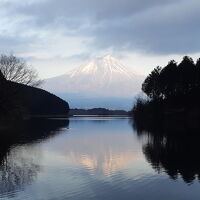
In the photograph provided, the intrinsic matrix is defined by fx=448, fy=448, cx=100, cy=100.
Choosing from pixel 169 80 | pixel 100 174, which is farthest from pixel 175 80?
pixel 100 174

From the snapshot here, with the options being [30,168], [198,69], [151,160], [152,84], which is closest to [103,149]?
[151,160]

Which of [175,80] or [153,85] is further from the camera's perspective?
[153,85]

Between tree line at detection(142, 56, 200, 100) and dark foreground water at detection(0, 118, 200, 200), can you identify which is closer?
dark foreground water at detection(0, 118, 200, 200)

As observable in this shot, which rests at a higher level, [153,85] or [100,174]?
[153,85]

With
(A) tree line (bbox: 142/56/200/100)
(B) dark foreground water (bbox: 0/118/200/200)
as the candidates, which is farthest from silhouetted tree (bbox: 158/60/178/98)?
(B) dark foreground water (bbox: 0/118/200/200)

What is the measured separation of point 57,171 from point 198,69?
96.7 m

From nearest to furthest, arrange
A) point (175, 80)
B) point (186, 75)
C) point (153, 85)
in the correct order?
point (186, 75), point (175, 80), point (153, 85)

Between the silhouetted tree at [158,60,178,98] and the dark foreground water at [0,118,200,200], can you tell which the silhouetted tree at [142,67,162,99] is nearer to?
the silhouetted tree at [158,60,178,98]

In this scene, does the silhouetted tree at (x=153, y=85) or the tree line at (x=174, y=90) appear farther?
the silhouetted tree at (x=153, y=85)

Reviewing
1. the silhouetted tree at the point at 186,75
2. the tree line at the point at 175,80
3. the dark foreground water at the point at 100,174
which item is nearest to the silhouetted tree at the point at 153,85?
the tree line at the point at 175,80

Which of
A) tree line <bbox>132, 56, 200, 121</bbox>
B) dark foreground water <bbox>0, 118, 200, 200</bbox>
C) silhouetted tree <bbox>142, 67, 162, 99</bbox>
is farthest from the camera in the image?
silhouetted tree <bbox>142, 67, 162, 99</bbox>

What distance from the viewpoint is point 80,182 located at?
78.3 ft

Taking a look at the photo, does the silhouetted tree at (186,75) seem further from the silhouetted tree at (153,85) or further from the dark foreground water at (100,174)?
the dark foreground water at (100,174)

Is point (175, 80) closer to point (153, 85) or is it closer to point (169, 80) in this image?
point (169, 80)
